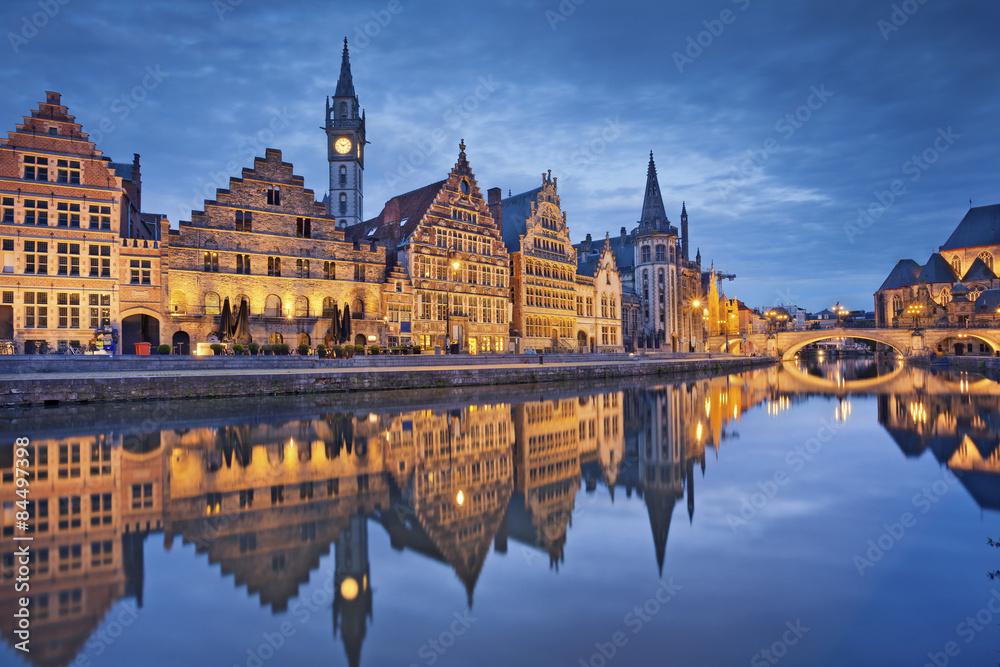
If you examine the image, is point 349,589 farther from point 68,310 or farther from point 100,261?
point 100,261

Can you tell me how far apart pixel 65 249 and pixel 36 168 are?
5030 mm

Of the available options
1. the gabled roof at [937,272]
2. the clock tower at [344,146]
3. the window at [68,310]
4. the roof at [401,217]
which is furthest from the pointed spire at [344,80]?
the gabled roof at [937,272]

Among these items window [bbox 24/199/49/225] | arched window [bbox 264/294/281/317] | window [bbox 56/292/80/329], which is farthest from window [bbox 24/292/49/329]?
arched window [bbox 264/294/281/317]

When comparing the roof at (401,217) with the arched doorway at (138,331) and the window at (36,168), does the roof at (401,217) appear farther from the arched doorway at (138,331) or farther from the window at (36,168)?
the window at (36,168)

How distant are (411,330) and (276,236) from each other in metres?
12.1

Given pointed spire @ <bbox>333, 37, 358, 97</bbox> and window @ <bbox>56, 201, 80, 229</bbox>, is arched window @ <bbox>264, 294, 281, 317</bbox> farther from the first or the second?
pointed spire @ <bbox>333, 37, 358, 97</bbox>

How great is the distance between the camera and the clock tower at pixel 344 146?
2596 inches

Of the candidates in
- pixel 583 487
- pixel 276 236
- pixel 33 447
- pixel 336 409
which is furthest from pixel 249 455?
pixel 276 236

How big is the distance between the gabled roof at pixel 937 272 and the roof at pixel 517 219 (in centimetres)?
7249

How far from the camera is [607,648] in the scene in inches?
208

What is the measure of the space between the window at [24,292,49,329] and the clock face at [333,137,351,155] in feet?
127

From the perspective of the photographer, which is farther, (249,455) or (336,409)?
(336,409)

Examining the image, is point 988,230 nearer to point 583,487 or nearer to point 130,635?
point 583,487

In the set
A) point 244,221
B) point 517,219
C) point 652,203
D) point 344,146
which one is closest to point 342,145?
point 344,146
